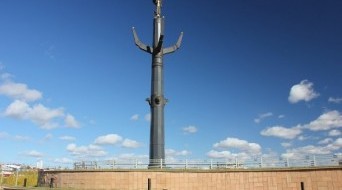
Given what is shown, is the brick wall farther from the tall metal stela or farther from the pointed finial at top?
the pointed finial at top

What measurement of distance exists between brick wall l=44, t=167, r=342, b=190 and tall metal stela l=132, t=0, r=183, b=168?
3.17 m

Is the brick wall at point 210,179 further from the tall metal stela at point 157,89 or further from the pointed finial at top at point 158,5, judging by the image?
the pointed finial at top at point 158,5

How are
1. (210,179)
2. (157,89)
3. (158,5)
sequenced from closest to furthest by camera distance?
(210,179) → (157,89) → (158,5)

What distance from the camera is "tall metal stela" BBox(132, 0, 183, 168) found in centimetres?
3775

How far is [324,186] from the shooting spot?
2783cm

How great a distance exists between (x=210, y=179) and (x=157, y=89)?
11898 mm

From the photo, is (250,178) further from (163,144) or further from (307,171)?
(163,144)

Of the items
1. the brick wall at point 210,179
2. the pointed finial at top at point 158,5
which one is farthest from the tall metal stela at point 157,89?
the brick wall at point 210,179

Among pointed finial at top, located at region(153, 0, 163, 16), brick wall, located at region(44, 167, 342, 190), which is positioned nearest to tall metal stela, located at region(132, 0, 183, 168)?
pointed finial at top, located at region(153, 0, 163, 16)

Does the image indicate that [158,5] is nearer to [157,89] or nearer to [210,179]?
[157,89]

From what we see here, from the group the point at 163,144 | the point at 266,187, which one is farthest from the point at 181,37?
the point at 266,187

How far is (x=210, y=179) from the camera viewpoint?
31.5 m

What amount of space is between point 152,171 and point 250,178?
8245mm

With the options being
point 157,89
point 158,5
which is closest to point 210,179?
point 157,89
